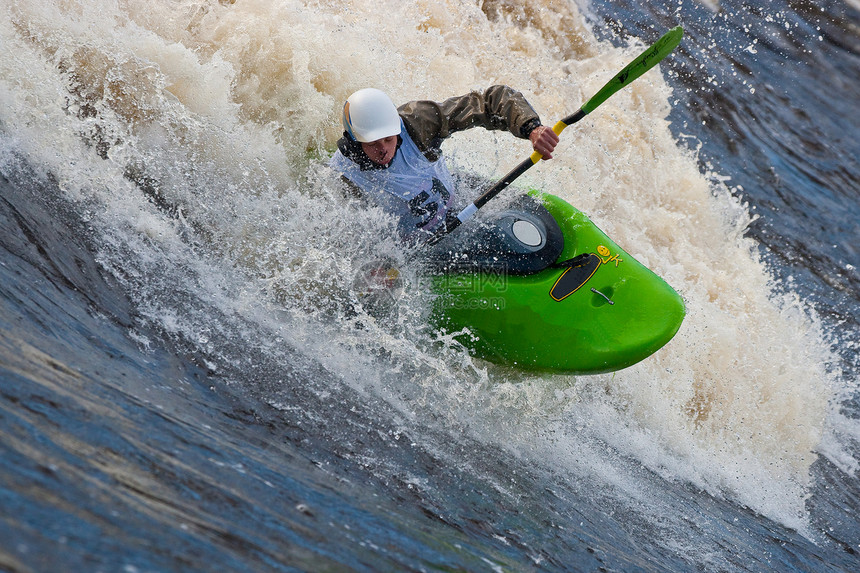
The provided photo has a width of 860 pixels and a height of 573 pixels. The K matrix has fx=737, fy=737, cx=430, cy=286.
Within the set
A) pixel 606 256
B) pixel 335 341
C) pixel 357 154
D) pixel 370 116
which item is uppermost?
pixel 606 256

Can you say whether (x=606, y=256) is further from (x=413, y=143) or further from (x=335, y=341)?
(x=335, y=341)

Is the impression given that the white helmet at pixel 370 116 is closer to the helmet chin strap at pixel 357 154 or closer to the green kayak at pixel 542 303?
the helmet chin strap at pixel 357 154

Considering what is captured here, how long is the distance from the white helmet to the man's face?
0.11 ft

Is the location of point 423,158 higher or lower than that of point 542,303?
higher

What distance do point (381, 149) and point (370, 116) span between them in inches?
6.9

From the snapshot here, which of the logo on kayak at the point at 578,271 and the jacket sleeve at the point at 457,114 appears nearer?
the logo on kayak at the point at 578,271

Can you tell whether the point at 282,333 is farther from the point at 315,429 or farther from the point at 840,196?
the point at 840,196

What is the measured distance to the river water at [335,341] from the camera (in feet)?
6.38

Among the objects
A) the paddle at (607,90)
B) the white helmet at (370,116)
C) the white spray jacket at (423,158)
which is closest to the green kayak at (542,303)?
the paddle at (607,90)

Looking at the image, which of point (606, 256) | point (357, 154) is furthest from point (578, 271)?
point (357, 154)

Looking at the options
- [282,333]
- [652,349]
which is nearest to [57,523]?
[282,333]

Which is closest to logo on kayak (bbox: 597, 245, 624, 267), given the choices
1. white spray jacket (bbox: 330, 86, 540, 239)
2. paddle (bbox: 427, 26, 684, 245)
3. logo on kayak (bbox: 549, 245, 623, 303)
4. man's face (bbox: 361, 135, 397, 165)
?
logo on kayak (bbox: 549, 245, 623, 303)

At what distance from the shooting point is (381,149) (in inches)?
149

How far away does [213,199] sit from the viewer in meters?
4.21
